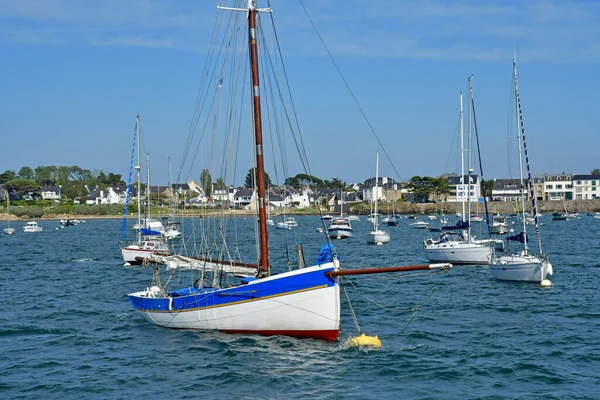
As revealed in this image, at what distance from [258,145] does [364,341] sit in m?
9.22

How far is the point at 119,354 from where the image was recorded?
90.8 ft

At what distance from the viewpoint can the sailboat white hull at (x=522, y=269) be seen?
1773 inches

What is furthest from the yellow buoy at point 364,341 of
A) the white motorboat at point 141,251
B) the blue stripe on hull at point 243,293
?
the white motorboat at point 141,251

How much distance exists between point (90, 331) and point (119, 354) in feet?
17.8

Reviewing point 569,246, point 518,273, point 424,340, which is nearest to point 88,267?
point 518,273

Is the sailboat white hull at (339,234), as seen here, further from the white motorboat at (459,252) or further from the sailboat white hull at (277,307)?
the sailboat white hull at (277,307)

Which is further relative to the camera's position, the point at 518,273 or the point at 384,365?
the point at 518,273

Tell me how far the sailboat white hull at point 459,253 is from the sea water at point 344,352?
421 inches

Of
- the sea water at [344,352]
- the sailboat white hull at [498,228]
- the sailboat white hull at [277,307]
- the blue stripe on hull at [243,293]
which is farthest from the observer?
the sailboat white hull at [498,228]

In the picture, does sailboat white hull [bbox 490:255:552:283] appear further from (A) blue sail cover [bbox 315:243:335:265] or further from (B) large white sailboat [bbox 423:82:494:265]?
(A) blue sail cover [bbox 315:243:335:265]

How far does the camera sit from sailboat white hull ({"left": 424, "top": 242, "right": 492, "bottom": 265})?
56.5 meters

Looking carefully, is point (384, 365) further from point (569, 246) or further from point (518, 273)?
point (569, 246)

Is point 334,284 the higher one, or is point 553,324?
point 334,284

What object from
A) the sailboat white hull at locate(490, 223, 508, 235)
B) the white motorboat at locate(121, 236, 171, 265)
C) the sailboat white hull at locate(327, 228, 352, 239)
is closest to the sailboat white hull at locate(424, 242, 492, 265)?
the white motorboat at locate(121, 236, 171, 265)
